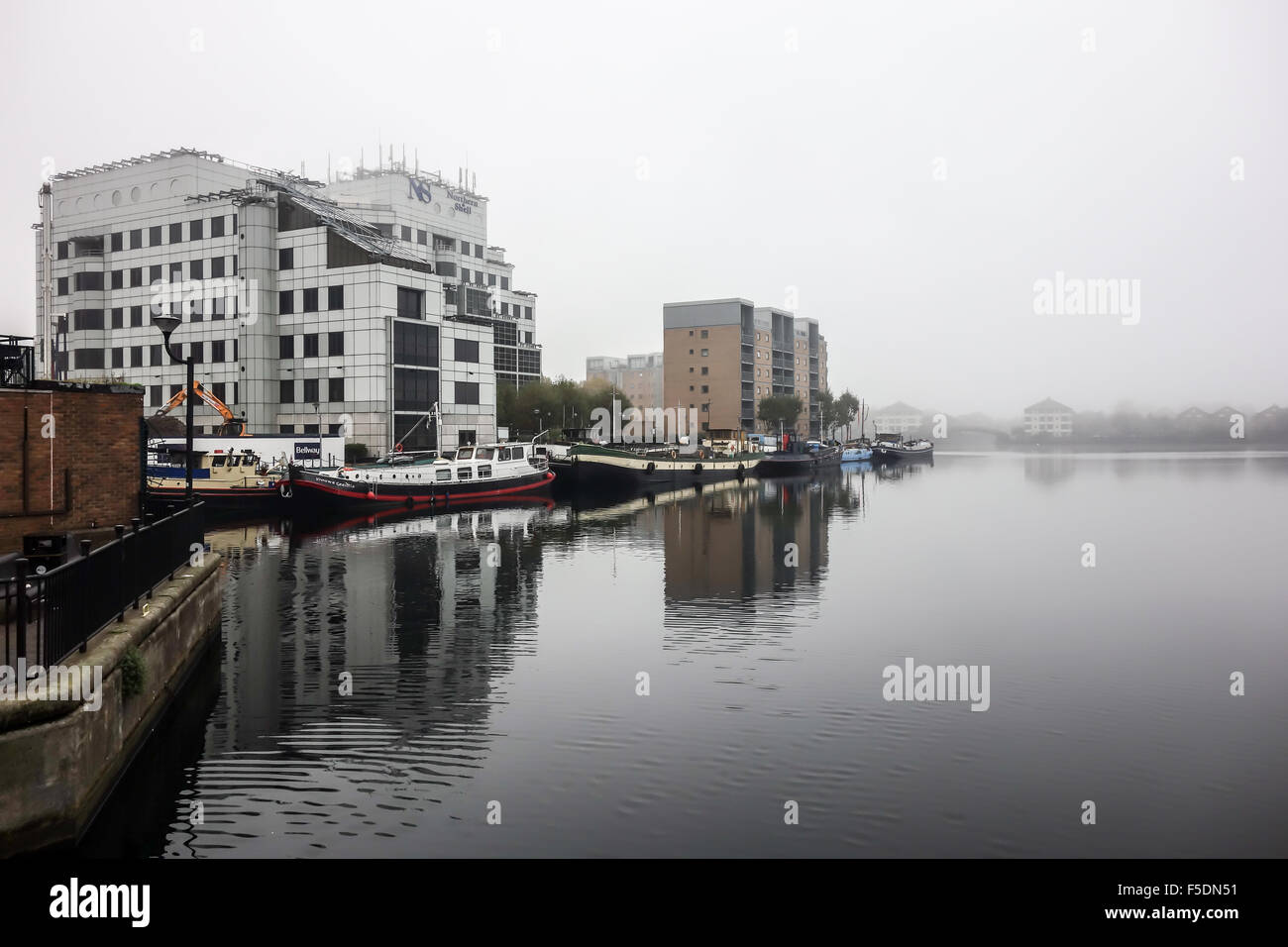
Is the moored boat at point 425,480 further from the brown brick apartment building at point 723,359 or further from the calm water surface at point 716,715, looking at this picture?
the brown brick apartment building at point 723,359

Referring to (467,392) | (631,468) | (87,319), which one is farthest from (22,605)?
(87,319)

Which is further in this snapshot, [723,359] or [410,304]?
[723,359]

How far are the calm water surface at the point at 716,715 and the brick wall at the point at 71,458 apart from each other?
394 cm

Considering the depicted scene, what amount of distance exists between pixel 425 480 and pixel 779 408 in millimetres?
99811

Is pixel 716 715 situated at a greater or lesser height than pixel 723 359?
lesser

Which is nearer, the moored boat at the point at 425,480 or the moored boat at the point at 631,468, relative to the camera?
the moored boat at the point at 425,480

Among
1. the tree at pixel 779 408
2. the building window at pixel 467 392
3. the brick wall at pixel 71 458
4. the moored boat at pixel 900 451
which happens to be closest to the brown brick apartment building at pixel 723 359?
the tree at pixel 779 408

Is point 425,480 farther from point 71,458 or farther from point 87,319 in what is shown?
point 87,319

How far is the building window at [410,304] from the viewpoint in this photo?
70812 mm

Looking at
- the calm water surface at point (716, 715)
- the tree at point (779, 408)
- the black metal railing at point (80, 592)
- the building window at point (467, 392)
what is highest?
the tree at point (779, 408)

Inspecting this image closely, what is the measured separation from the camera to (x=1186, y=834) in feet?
33.1

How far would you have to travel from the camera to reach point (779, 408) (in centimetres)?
14725

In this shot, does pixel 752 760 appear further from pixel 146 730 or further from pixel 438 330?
pixel 438 330
